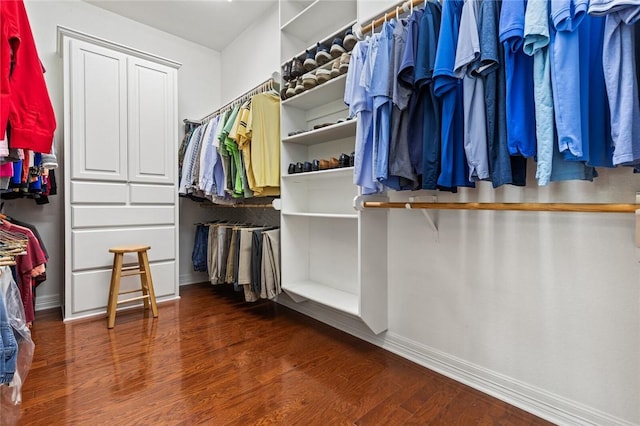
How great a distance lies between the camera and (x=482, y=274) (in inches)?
58.1

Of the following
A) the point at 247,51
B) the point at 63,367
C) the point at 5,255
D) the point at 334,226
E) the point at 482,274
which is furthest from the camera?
the point at 247,51

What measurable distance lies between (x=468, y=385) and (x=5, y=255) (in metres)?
2.02

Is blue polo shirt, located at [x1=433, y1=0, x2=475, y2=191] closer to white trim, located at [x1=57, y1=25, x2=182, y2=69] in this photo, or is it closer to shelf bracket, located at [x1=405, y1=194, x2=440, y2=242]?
shelf bracket, located at [x1=405, y1=194, x2=440, y2=242]

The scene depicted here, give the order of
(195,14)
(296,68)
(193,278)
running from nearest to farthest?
(296,68) < (195,14) < (193,278)

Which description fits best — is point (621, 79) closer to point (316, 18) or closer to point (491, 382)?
point (491, 382)

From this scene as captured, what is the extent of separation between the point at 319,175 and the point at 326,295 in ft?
2.77

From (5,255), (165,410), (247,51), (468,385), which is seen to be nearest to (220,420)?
(165,410)

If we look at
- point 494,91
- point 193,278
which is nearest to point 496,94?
point 494,91

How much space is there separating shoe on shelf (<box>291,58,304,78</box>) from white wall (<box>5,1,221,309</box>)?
76.7 inches

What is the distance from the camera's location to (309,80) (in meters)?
2.04

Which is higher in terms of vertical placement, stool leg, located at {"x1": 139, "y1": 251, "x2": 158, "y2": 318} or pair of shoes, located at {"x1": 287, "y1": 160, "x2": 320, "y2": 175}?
pair of shoes, located at {"x1": 287, "y1": 160, "x2": 320, "y2": 175}

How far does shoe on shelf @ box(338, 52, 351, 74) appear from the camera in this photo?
1.82m

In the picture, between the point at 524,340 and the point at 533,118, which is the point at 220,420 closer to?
the point at 524,340

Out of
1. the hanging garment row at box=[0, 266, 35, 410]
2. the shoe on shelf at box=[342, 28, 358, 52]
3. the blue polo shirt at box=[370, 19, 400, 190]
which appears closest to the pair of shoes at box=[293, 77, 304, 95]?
the shoe on shelf at box=[342, 28, 358, 52]
